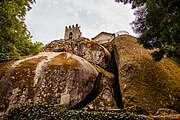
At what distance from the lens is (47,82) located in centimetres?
1232

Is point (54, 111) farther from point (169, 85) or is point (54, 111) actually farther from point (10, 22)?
point (169, 85)

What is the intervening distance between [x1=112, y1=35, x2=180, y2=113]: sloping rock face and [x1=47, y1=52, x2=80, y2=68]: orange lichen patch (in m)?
2.77

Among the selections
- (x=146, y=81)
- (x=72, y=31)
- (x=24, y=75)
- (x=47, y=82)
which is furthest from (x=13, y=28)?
(x=72, y=31)

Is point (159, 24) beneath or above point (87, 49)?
beneath

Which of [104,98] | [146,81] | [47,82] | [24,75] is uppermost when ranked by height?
[24,75]

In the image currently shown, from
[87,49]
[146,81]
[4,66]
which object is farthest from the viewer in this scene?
[87,49]

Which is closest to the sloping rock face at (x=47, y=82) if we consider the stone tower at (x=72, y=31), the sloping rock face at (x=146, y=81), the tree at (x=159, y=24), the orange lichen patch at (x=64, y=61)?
the orange lichen patch at (x=64, y=61)

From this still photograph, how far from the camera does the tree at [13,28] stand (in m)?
11.6

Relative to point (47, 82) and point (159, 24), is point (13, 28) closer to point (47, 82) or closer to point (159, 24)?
point (47, 82)

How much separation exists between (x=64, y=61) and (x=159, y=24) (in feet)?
20.0

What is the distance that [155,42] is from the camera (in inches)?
395

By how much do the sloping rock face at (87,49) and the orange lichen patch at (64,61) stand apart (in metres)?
3.10

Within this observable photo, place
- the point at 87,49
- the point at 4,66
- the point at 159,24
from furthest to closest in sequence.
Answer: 1. the point at 87,49
2. the point at 4,66
3. the point at 159,24

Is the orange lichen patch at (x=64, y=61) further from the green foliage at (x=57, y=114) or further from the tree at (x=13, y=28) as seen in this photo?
the green foliage at (x=57, y=114)
